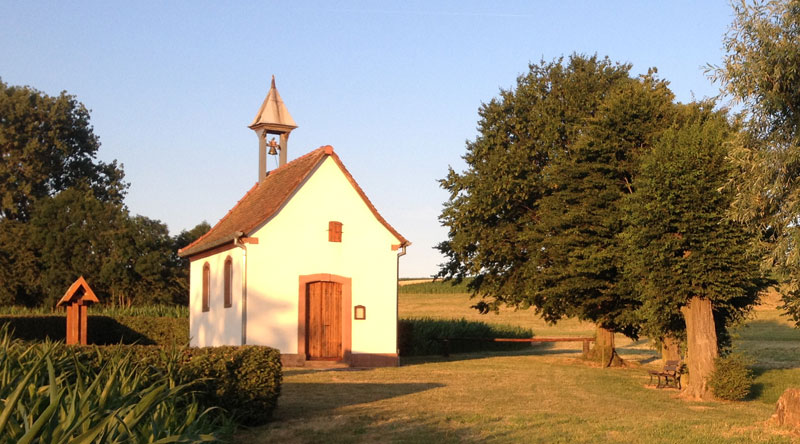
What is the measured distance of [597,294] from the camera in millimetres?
26750

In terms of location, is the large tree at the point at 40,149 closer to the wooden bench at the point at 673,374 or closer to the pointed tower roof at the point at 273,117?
the pointed tower roof at the point at 273,117

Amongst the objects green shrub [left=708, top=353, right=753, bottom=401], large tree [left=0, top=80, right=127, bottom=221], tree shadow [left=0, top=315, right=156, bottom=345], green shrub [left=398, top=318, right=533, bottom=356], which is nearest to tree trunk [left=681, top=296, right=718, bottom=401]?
green shrub [left=708, top=353, right=753, bottom=401]

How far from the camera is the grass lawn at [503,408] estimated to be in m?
12.5

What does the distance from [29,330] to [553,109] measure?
73.4ft

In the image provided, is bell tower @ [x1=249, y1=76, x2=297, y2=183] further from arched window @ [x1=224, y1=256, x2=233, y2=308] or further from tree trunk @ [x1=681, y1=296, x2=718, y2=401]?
tree trunk @ [x1=681, y1=296, x2=718, y2=401]

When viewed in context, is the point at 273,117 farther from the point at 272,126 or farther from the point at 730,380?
the point at 730,380

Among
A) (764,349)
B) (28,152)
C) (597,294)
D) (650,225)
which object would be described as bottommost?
(764,349)

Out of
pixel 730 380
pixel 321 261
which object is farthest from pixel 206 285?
pixel 730 380

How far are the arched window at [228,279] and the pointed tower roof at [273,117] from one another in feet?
19.5

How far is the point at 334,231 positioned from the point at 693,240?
448 inches

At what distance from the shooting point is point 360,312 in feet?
85.5

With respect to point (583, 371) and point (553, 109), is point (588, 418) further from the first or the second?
point (553, 109)

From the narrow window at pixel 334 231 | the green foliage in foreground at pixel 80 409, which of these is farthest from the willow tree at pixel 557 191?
the green foliage in foreground at pixel 80 409

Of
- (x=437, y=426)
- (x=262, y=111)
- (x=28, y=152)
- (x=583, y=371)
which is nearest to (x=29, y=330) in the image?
(x=262, y=111)
